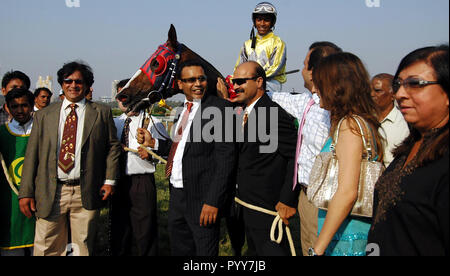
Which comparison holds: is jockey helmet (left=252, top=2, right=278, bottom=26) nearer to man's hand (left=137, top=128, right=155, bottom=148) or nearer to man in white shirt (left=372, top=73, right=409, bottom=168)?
man in white shirt (left=372, top=73, right=409, bottom=168)

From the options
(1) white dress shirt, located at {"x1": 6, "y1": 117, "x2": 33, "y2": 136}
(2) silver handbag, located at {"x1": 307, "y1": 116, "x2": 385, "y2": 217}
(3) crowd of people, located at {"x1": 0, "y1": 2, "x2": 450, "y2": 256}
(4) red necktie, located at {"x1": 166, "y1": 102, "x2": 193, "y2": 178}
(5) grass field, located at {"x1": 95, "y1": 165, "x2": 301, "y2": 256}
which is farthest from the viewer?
(5) grass field, located at {"x1": 95, "y1": 165, "x2": 301, "y2": 256}

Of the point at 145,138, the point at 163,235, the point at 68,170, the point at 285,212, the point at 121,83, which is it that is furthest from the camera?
the point at 163,235

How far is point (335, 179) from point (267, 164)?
1.10 metres

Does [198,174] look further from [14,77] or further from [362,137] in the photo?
[14,77]

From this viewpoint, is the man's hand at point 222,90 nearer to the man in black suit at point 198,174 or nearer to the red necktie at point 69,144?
the man in black suit at point 198,174

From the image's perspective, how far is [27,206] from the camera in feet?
11.2

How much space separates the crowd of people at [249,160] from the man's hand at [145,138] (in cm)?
2

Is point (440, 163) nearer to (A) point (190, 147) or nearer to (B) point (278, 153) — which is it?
(B) point (278, 153)

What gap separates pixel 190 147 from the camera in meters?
3.14

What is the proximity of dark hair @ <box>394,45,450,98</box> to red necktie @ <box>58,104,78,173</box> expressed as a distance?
3159 millimetres

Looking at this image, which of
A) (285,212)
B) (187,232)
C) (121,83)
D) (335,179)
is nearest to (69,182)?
(187,232)

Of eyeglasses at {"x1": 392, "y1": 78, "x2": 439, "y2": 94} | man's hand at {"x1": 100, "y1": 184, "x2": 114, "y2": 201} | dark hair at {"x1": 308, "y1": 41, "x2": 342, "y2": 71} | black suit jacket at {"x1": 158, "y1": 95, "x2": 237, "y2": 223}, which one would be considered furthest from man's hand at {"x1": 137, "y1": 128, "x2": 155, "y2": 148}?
eyeglasses at {"x1": 392, "y1": 78, "x2": 439, "y2": 94}

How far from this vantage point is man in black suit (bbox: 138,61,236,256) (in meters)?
3.01
